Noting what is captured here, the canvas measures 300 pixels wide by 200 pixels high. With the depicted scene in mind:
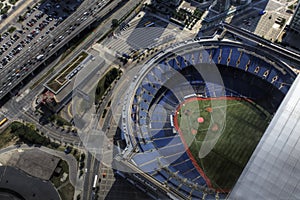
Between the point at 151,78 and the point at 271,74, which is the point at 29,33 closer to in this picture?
the point at 151,78

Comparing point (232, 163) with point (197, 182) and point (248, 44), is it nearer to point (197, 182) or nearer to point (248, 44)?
point (197, 182)

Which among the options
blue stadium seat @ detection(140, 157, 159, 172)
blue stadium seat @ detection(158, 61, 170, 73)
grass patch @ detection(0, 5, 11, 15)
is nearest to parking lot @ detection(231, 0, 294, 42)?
blue stadium seat @ detection(158, 61, 170, 73)

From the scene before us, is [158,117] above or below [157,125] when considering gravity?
above

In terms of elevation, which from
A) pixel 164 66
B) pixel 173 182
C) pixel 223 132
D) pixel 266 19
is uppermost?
pixel 266 19

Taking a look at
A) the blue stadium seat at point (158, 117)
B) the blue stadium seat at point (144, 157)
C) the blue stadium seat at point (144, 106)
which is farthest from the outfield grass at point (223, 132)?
the blue stadium seat at point (144, 157)

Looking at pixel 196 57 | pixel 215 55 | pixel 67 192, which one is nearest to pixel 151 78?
pixel 196 57

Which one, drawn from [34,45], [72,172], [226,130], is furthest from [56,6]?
[226,130]

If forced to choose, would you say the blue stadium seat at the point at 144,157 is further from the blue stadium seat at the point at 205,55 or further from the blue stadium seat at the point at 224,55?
the blue stadium seat at the point at 224,55
